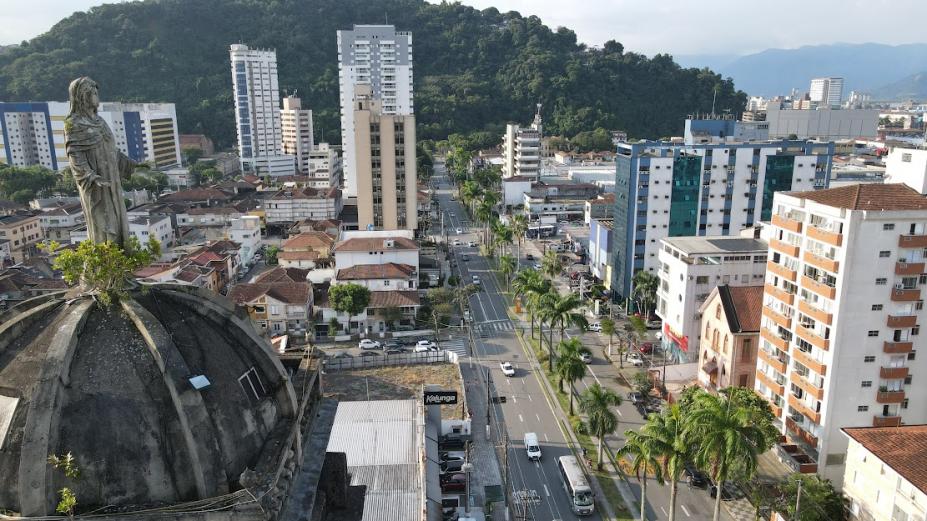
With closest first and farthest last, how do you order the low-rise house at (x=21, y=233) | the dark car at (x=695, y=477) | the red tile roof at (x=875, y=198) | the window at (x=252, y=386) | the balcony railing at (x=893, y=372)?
the window at (x=252, y=386)
the red tile roof at (x=875, y=198)
the balcony railing at (x=893, y=372)
the dark car at (x=695, y=477)
the low-rise house at (x=21, y=233)

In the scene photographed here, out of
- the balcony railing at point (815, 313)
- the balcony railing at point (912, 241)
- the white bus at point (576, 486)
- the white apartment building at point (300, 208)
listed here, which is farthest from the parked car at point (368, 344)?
the white apartment building at point (300, 208)

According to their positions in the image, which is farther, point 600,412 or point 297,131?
point 297,131

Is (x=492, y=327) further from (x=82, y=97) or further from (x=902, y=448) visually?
(x=82, y=97)

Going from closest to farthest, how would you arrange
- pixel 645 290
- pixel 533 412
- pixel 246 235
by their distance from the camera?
pixel 533 412 < pixel 645 290 < pixel 246 235

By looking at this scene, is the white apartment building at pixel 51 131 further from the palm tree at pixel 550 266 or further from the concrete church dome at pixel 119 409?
the concrete church dome at pixel 119 409

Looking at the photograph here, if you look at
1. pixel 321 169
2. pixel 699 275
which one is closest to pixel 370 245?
pixel 699 275

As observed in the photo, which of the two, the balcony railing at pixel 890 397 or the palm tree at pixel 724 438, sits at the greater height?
the palm tree at pixel 724 438

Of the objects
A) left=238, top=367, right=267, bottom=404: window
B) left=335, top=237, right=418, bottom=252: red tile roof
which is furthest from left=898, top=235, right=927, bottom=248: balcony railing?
left=335, top=237, right=418, bottom=252: red tile roof
